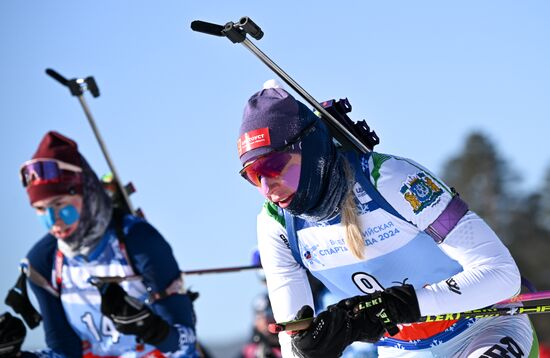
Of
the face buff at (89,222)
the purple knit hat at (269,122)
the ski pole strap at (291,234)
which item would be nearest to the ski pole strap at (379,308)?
the ski pole strap at (291,234)

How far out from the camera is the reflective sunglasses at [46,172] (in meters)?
7.41

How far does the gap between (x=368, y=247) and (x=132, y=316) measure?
205 cm

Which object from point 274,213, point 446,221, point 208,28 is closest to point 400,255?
point 446,221

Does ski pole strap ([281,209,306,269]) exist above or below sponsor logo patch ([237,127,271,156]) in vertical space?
below

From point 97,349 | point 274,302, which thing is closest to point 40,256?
point 97,349

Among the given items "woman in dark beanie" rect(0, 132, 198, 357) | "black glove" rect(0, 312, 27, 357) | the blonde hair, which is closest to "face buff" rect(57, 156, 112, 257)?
"woman in dark beanie" rect(0, 132, 198, 357)

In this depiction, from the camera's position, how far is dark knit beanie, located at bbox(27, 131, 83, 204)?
7363mm

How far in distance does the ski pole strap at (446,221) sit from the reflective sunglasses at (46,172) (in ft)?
10.7

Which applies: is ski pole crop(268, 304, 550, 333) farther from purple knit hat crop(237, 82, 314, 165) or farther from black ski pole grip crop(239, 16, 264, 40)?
black ski pole grip crop(239, 16, 264, 40)

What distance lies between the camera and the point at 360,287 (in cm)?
550

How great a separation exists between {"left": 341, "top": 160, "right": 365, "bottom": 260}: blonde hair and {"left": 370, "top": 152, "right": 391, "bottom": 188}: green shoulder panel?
14 centimetres

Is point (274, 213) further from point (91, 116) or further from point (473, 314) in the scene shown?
point (91, 116)

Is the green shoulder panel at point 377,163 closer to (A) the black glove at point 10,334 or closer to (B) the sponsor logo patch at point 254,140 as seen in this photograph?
(B) the sponsor logo patch at point 254,140

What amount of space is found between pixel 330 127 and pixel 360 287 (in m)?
0.83
